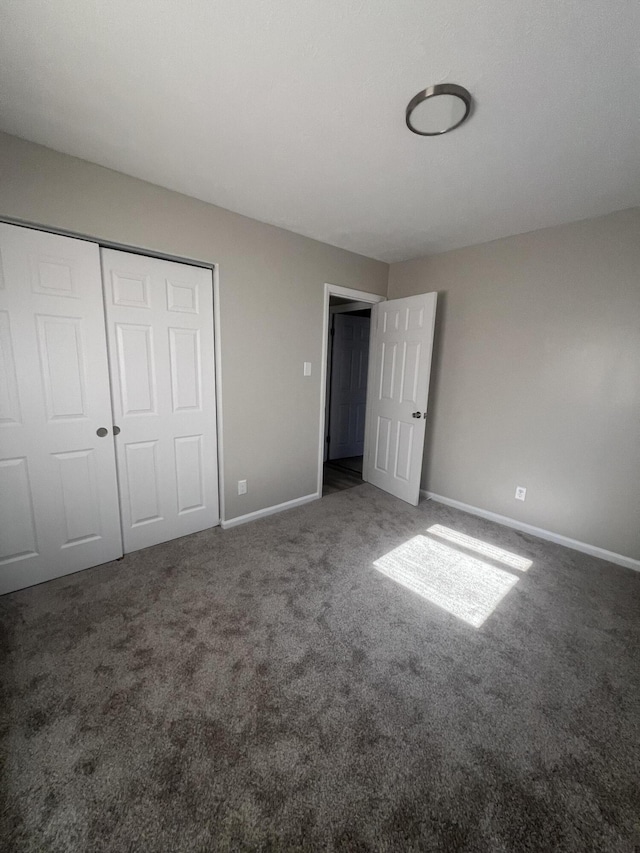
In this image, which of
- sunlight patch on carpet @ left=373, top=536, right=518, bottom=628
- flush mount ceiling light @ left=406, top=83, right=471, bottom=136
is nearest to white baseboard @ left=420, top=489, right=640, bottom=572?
sunlight patch on carpet @ left=373, top=536, right=518, bottom=628

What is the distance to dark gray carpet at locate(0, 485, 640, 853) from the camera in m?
1.02

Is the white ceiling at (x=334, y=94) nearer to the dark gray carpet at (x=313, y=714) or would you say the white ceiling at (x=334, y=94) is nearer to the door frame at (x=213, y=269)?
the door frame at (x=213, y=269)

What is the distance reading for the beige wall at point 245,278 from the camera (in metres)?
1.79

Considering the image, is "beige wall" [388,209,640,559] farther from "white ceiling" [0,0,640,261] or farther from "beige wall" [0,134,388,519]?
"beige wall" [0,134,388,519]

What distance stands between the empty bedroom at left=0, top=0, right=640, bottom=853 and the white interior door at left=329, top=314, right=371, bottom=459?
1258 mm

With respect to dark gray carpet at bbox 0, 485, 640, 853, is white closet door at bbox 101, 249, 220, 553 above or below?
above

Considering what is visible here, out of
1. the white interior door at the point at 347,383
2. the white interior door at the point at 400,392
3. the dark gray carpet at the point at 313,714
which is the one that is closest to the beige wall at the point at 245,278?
the white interior door at the point at 400,392

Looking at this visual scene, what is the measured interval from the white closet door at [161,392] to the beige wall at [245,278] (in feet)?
0.45

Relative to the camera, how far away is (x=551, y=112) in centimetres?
139

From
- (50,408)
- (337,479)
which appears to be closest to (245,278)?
(50,408)

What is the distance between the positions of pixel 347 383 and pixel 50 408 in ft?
11.8

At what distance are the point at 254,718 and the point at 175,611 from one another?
79 cm

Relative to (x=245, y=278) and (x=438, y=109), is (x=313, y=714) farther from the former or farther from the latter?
(x=245, y=278)

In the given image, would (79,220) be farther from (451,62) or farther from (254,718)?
(254,718)
